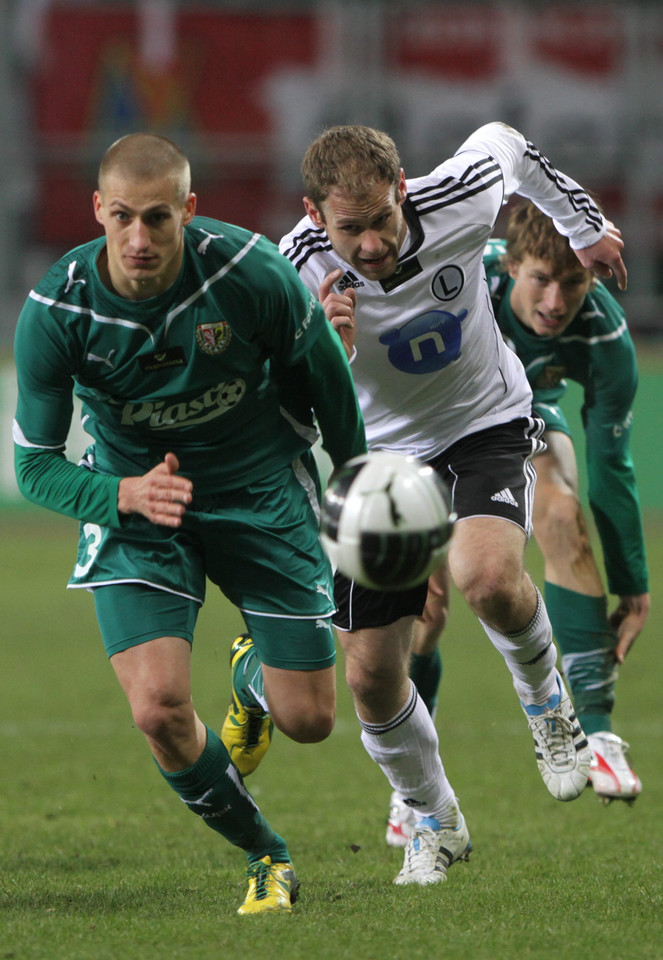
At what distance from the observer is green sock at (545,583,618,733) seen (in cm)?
602

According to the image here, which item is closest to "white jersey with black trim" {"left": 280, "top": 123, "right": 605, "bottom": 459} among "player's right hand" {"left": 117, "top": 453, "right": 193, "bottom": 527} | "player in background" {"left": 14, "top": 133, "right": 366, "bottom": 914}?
"player in background" {"left": 14, "top": 133, "right": 366, "bottom": 914}

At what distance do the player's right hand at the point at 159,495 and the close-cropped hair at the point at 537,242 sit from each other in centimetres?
209

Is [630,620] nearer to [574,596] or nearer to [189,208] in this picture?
[574,596]

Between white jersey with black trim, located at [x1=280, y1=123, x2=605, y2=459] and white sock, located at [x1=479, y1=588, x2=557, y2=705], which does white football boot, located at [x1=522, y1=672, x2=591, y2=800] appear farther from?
white jersey with black trim, located at [x1=280, y1=123, x2=605, y2=459]

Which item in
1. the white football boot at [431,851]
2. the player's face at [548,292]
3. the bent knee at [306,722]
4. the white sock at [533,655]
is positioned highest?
the player's face at [548,292]

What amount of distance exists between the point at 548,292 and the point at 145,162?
2.07 meters

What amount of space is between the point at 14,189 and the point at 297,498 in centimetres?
1449

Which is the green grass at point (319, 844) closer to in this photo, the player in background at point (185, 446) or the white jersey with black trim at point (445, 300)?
the player in background at point (185, 446)

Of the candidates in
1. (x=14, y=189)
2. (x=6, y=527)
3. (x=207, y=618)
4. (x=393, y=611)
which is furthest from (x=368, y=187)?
(x=14, y=189)

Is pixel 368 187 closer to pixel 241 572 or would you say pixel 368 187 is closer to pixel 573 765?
pixel 241 572

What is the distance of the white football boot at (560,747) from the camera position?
5035 millimetres

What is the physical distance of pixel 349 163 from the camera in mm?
4449

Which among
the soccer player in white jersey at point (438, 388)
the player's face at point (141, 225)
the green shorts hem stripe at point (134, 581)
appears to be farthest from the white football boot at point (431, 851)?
the player's face at point (141, 225)

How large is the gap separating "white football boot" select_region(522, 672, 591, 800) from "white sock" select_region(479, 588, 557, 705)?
47 millimetres
